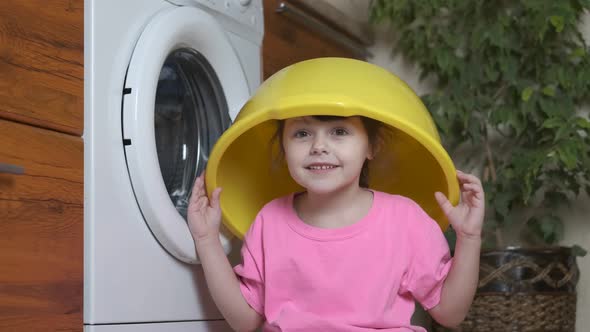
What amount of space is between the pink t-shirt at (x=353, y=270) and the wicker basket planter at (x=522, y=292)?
56 centimetres

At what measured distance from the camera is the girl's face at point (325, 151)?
1.17 metres

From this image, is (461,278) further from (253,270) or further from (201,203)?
(201,203)

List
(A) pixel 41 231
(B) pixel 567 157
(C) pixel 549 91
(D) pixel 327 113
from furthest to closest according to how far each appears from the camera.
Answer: (C) pixel 549 91 < (B) pixel 567 157 < (D) pixel 327 113 < (A) pixel 41 231

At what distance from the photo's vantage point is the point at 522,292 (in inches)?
68.6

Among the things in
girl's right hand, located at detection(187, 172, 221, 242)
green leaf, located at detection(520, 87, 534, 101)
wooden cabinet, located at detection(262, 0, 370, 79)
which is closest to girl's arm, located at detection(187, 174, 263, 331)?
girl's right hand, located at detection(187, 172, 221, 242)

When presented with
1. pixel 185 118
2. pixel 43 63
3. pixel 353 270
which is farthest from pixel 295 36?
pixel 43 63

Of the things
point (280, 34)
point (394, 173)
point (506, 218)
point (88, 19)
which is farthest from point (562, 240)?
point (88, 19)

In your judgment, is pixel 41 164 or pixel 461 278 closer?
pixel 41 164

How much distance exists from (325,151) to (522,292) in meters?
0.82

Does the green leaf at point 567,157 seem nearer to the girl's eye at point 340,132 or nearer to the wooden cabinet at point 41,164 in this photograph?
the girl's eye at point 340,132

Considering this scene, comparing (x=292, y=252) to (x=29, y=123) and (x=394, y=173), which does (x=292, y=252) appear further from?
(x=29, y=123)

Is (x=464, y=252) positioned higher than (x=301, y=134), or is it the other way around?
(x=301, y=134)

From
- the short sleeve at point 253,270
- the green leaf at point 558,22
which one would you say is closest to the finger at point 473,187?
the short sleeve at point 253,270

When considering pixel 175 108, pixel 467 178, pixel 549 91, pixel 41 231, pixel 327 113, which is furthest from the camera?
pixel 549 91
